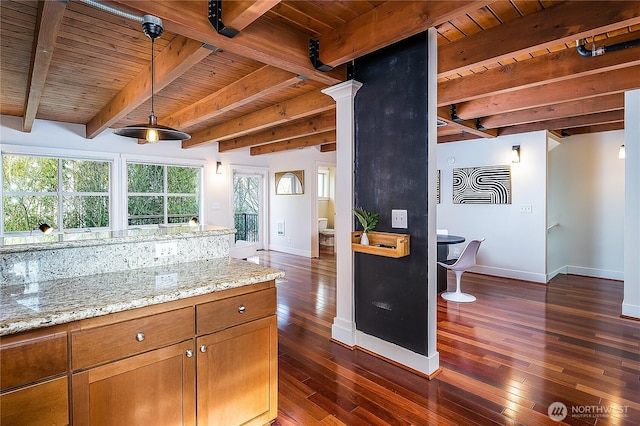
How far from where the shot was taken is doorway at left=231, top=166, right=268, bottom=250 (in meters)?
8.25

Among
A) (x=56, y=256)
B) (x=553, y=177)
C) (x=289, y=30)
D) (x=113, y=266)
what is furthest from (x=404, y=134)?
(x=553, y=177)

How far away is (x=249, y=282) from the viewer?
1729mm

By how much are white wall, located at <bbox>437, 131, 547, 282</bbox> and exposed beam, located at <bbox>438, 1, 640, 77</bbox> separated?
126 inches

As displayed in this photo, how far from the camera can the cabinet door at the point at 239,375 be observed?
161 centimetres

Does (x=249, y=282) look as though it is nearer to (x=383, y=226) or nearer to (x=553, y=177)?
(x=383, y=226)

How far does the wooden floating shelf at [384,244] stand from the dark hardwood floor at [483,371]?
0.90 meters

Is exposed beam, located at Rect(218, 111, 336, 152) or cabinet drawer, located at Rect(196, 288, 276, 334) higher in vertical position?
exposed beam, located at Rect(218, 111, 336, 152)

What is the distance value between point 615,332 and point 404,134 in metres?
2.88

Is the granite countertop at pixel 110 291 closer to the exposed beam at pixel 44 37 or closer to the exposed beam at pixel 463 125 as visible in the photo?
the exposed beam at pixel 44 37

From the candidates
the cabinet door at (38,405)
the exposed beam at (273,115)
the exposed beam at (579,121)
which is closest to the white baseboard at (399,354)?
the cabinet door at (38,405)

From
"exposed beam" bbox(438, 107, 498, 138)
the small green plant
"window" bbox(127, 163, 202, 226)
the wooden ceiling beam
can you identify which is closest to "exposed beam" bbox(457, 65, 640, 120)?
"exposed beam" bbox(438, 107, 498, 138)

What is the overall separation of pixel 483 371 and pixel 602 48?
8.58 ft

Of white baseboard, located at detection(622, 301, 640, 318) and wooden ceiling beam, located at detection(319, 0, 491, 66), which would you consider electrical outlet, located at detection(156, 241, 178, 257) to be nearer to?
wooden ceiling beam, located at detection(319, 0, 491, 66)

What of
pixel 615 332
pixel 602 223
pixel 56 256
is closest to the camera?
pixel 56 256
